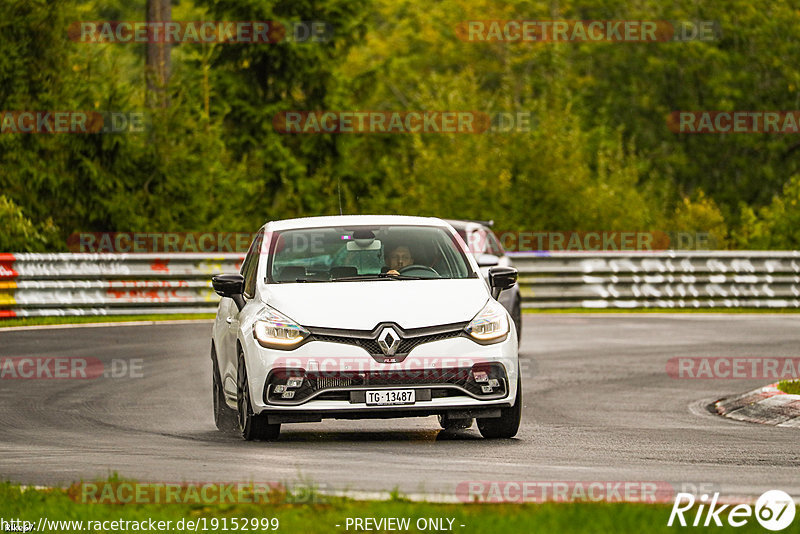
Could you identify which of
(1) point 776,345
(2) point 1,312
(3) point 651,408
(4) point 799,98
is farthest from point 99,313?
(4) point 799,98

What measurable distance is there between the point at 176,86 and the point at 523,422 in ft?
72.0

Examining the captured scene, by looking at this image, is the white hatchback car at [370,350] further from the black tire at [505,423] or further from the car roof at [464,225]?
the car roof at [464,225]

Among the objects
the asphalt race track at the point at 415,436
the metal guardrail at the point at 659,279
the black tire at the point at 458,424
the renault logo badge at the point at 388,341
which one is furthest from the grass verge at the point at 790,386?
the metal guardrail at the point at 659,279

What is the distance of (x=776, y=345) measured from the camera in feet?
77.2

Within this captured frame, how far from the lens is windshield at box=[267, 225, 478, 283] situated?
41.6ft

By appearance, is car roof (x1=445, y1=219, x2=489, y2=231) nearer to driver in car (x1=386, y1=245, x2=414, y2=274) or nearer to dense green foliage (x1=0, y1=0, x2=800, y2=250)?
driver in car (x1=386, y1=245, x2=414, y2=274)

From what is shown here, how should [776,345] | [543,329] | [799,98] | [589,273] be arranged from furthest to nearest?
1. [799,98]
2. [589,273]
3. [543,329]
4. [776,345]

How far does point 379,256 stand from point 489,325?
1.52 m

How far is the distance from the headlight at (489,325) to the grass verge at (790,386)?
4318 mm

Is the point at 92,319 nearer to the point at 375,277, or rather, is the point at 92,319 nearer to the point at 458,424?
the point at 458,424

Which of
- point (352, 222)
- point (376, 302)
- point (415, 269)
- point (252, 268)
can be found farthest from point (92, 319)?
point (376, 302)

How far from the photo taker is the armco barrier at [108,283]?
27969mm

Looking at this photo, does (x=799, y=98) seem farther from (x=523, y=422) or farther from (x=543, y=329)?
(x=523, y=422)

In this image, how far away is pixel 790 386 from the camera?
1580 centimetres
